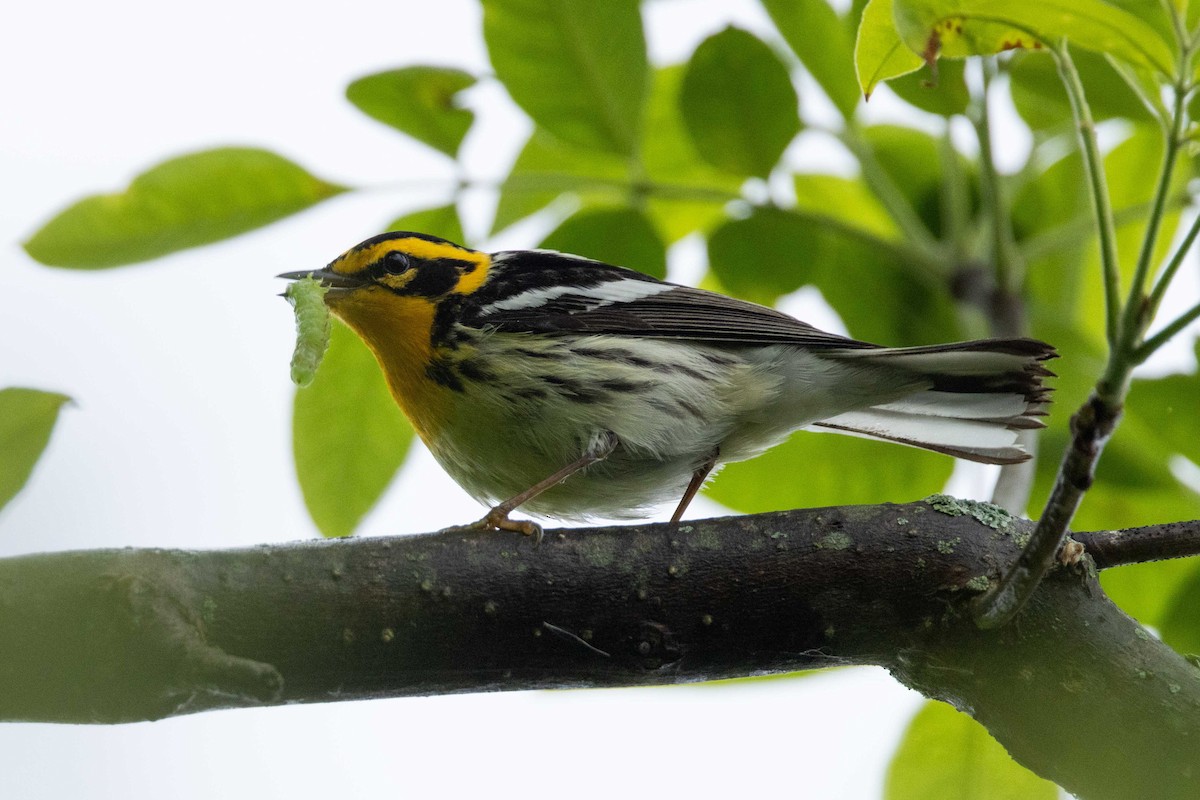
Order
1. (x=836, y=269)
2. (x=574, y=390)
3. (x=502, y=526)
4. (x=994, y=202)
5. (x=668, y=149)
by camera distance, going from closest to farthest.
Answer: (x=502, y=526) → (x=994, y=202) → (x=574, y=390) → (x=836, y=269) → (x=668, y=149)

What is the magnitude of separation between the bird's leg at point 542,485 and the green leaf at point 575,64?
87 cm

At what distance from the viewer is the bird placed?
3.52 meters

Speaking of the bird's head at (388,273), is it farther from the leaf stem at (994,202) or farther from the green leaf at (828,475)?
the leaf stem at (994,202)

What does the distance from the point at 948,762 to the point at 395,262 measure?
7.77 ft

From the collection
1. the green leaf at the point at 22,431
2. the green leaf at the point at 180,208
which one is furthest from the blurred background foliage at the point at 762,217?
the green leaf at the point at 22,431

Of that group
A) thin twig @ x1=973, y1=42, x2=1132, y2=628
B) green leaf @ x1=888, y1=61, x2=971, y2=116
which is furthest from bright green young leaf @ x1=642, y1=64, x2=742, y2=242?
thin twig @ x1=973, y1=42, x2=1132, y2=628

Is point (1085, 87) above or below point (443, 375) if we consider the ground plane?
above

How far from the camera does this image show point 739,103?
3188mm

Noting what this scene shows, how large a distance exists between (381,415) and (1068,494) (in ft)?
6.20

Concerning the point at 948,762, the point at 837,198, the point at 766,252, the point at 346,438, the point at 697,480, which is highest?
the point at 837,198

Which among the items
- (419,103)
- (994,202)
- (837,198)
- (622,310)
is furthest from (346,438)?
(837,198)

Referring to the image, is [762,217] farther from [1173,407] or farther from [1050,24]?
[1050,24]

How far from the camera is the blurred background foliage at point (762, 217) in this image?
300 cm

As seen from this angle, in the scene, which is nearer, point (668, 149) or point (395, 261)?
point (668, 149)
